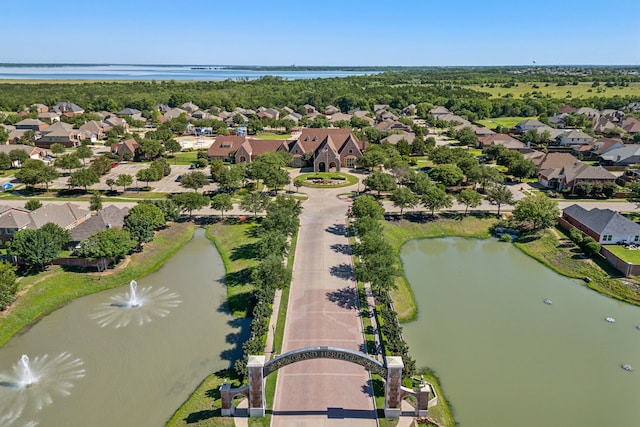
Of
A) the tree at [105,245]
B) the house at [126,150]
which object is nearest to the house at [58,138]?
the house at [126,150]

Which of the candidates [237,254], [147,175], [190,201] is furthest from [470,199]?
[147,175]

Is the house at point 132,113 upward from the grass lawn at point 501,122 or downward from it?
upward

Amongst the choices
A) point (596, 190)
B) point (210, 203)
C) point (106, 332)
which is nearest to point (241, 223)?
point (210, 203)

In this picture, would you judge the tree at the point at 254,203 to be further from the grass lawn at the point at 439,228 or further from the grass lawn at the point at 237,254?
the grass lawn at the point at 439,228

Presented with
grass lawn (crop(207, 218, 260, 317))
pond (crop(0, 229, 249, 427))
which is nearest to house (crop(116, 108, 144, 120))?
grass lawn (crop(207, 218, 260, 317))

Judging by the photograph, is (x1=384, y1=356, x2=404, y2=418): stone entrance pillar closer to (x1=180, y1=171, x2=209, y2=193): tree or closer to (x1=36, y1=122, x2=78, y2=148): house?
(x1=180, y1=171, x2=209, y2=193): tree

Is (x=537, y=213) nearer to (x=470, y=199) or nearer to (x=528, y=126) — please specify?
(x=470, y=199)

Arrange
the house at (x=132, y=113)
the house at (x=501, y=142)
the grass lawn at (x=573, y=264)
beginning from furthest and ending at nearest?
the house at (x=132, y=113) < the house at (x=501, y=142) < the grass lawn at (x=573, y=264)
